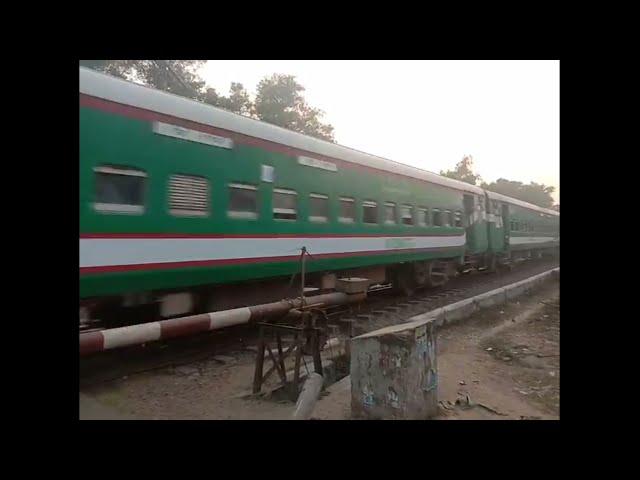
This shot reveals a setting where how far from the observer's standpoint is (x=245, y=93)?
3030 cm

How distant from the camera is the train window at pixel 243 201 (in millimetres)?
7141

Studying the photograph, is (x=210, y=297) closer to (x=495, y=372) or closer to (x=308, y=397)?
(x=308, y=397)

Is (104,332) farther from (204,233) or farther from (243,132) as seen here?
(243,132)

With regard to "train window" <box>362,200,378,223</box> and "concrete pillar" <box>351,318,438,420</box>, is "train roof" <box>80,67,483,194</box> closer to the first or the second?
"train window" <box>362,200,378,223</box>

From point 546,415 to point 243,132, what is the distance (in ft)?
18.2

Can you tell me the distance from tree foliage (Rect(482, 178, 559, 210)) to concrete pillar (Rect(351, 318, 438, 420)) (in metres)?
73.0

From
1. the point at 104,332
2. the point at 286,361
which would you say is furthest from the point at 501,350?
the point at 104,332

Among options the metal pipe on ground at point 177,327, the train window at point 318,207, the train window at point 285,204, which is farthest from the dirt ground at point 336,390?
the train window at point 318,207

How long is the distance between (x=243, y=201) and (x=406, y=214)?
5.84m

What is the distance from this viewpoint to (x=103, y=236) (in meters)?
5.47

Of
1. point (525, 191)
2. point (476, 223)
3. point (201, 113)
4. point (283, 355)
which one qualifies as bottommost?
Result: point (283, 355)

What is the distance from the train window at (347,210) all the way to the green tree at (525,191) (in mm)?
67751

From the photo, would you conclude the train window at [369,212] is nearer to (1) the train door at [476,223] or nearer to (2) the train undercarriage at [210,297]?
(2) the train undercarriage at [210,297]

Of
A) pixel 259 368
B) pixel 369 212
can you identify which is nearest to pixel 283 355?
pixel 259 368
